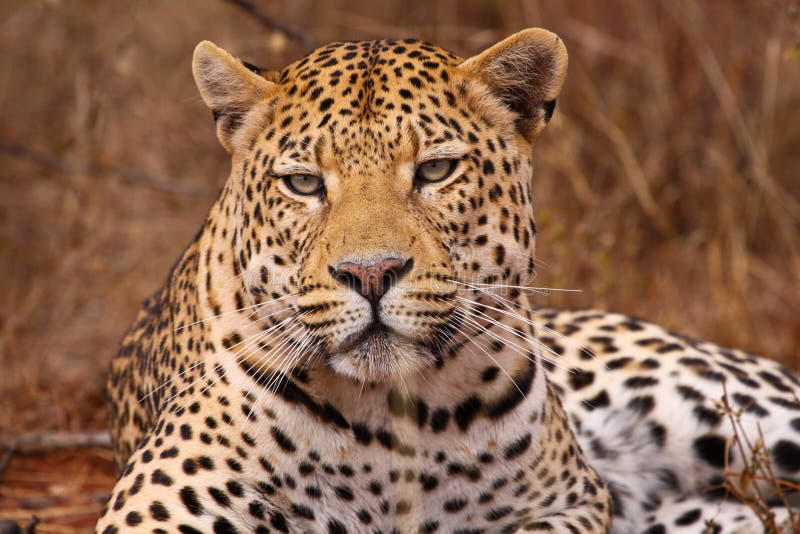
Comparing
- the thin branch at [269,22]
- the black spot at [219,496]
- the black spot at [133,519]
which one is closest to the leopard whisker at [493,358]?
the black spot at [219,496]

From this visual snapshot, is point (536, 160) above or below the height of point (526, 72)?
below

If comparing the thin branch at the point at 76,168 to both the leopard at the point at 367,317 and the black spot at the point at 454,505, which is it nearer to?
the leopard at the point at 367,317

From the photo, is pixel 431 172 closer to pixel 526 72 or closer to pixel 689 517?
pixel 526 72

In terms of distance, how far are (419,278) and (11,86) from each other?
7037mm

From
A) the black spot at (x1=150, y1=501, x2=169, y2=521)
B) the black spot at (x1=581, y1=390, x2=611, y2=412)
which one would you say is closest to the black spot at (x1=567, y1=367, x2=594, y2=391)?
the black spot at (x1=581, y1=390, x2=611, y2=412)

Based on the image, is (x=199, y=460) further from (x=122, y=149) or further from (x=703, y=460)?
(x=122, y=149)

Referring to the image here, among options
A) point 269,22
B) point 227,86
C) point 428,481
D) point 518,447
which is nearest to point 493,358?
point 518,447

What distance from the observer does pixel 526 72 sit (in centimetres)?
431

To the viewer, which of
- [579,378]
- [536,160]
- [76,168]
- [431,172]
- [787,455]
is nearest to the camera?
[431,172]

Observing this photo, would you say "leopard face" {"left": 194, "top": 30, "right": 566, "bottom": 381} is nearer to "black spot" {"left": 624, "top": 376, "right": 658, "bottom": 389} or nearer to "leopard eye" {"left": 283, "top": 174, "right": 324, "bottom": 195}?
"leopard eye" {"left": 283, "top": 174, "right": 324, "bottom": 195}

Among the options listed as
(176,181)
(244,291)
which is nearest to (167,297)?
(244,291)

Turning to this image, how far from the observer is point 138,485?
4.11m

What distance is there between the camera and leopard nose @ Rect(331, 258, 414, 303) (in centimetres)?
359

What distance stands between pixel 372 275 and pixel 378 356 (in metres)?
0.31
